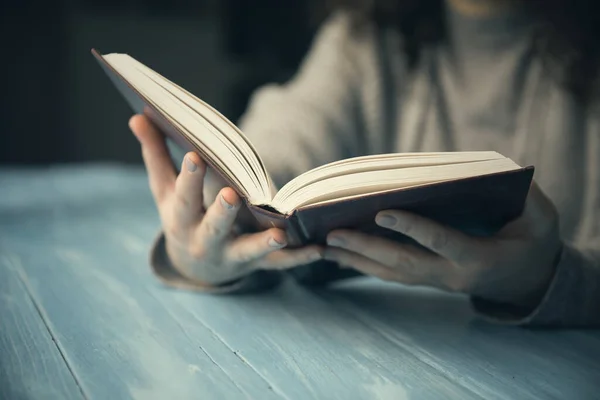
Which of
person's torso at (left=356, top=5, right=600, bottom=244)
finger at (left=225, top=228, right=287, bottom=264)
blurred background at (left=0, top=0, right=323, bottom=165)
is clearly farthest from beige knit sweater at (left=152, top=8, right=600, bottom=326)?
blurred background at (left=0, top=0, right=323, bottom=165)

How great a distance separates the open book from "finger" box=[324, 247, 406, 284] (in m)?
0.05

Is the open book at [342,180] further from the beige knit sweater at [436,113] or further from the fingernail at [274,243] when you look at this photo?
the beige knit sweater at [436,113]

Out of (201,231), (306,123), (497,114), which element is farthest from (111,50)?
(201,231)

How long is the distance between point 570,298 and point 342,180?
0.33 metres

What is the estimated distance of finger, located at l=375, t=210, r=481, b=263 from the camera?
1.84ft

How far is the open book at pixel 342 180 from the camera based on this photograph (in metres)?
0.52

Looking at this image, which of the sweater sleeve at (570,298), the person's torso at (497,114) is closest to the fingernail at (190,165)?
the sweater sleeve at (570,298)

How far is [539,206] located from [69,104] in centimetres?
270

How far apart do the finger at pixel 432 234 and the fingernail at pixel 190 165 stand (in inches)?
7.6

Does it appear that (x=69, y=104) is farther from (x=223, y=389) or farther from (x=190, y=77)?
(x=223, y=389)

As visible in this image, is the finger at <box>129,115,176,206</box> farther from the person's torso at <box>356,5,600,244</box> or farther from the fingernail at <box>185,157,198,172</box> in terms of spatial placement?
the person's torso at <box>356,5,600,244</box>

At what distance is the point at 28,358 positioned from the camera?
56cm

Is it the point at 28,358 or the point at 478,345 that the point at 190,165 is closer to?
the point at 28,358

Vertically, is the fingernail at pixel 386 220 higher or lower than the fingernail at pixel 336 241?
higher
